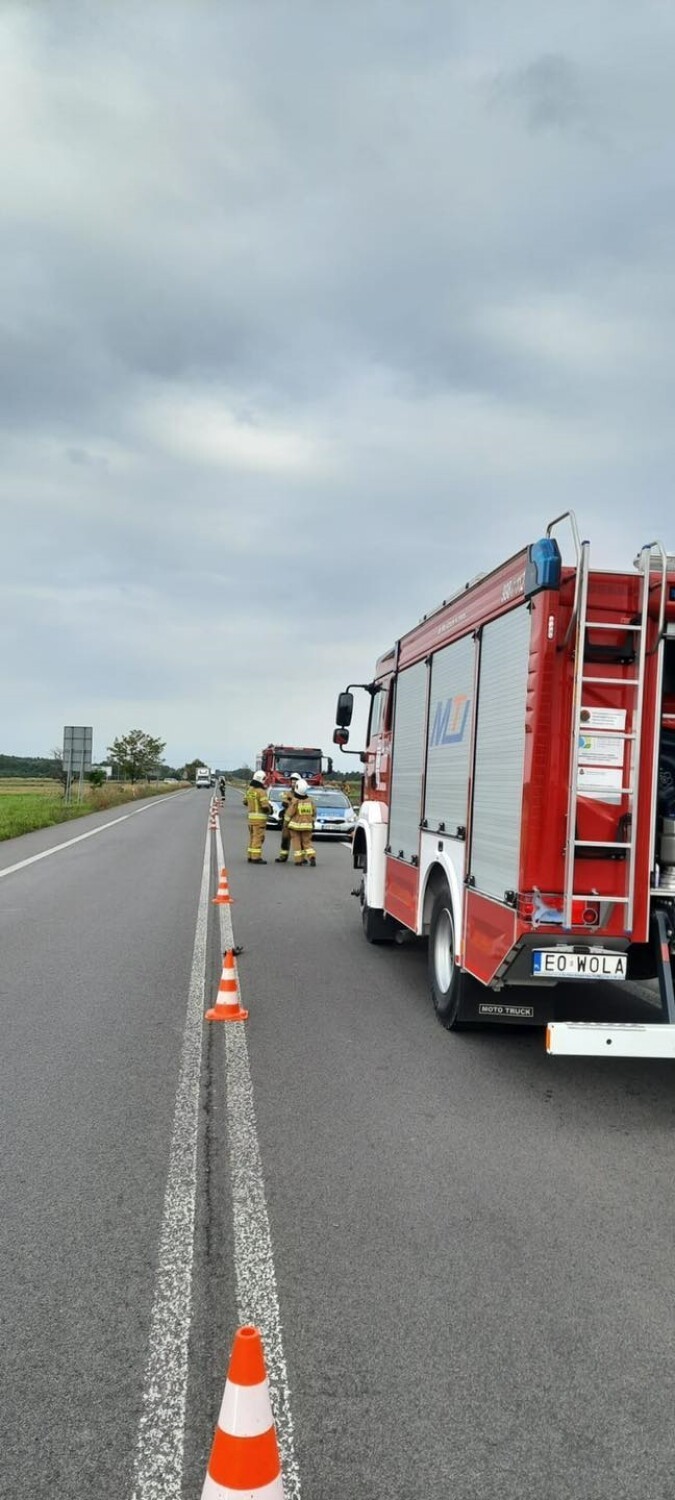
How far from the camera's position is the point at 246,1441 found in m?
2.05

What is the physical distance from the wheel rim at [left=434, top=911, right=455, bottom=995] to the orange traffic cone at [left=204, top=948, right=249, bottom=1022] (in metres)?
1.36

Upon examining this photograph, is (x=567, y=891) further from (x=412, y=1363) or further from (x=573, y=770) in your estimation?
(x=412, y=1363)

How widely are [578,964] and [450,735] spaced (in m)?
2.34

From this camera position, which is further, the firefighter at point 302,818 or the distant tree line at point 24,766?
the distant tree line at point 24,766

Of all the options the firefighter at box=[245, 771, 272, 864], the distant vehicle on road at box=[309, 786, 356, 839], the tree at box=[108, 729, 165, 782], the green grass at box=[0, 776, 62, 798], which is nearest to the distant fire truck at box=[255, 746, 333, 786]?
the distant vehicle on road at box=[309, 786, 356, 839]

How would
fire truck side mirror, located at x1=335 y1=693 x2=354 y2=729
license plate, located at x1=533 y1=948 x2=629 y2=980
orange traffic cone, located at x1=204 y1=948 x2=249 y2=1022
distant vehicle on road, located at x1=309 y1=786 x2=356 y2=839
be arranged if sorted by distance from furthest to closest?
distant vehicle on road, located at x1=309 y1=786 x2=356 y2=839, fire truck side mirror, located at x1=335 y1=693 x2=354 y2=729, orange traffic cone, located at x1=204 y1=948 x2=249 y2=1022, license plate, located at x1=533 y1=948 x2=629 y2=980

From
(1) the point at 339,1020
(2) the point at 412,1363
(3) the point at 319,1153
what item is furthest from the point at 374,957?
(2) the point at 412,1363

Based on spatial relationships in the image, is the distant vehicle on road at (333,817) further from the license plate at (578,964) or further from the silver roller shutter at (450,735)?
the license plate at (578,964)

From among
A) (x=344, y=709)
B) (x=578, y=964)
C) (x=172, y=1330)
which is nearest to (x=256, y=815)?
(x=344, y=709)

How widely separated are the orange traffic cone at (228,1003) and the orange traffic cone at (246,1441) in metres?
5.16

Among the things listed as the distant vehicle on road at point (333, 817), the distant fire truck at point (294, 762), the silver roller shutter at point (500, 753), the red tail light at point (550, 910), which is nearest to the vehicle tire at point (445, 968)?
the silver roller shutter at point (500, 753)

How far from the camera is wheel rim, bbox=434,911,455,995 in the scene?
732 centimetres

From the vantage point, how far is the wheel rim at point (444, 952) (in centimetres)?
732

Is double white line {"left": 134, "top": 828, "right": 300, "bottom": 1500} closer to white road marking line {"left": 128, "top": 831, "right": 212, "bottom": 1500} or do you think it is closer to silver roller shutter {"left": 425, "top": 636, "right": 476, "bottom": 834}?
white road marking line {"left": 128, "top": 831, "right": 212, "bottom": 1500}
